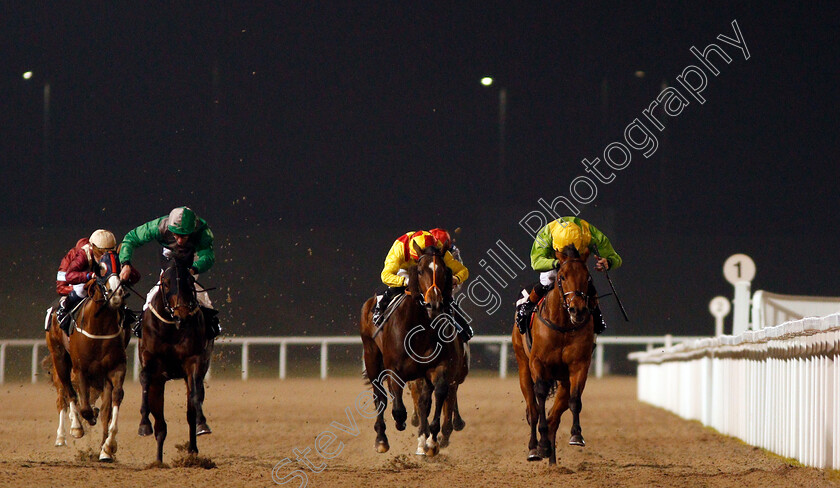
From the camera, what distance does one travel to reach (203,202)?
88.5 feet

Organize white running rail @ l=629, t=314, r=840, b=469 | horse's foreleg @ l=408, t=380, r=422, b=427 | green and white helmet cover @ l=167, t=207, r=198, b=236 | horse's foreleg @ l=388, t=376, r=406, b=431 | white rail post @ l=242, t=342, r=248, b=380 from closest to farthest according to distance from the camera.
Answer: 1. white running rail @ l=629, t=314, r=840, b=469
2. green and white helmet cover @ l=167, t=207, r=198, b=236
3. horse's foreleg @ l=388, t=376, r=406, b=431
4. horse's foreleg @ l=408, t=380, r=422, b=427
5. white rail post @ l=242, t=342, r=248, b=380

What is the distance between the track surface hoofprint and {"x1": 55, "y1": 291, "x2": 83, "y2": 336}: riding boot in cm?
93

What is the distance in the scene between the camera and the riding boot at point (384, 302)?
8.34 metres

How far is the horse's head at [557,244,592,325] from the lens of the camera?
6922mm

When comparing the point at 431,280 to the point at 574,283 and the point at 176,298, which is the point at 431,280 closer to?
the point at 574,283

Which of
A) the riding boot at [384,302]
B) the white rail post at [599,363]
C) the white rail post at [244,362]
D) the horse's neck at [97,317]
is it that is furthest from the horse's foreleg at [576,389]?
→ the white rail post at [599,363]

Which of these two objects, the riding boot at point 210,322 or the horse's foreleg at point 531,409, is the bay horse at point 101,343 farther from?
the horse's foreleg at point 531,409

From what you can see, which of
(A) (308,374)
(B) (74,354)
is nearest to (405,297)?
(B) (74,354)

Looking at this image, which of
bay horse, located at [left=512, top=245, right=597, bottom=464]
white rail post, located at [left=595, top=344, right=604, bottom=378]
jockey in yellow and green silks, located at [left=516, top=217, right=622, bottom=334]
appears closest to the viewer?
bay horse, located at [left=512, top=245, right=597, bottom=464]

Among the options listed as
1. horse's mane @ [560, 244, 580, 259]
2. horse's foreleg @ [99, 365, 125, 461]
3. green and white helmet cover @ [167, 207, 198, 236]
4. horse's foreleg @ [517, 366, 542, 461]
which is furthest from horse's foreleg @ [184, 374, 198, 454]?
horse's mane @ [560, 244, 580, 259]

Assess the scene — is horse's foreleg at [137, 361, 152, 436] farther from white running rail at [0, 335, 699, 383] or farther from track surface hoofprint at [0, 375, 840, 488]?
white running rail at [0, 335, 699, 383]

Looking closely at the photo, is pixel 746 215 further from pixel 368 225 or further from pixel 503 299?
pixel 368 225

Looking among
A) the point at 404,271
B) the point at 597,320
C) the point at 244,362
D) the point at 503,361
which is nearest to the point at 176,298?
the point at 404,271

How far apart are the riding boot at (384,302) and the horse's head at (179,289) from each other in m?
1.48
